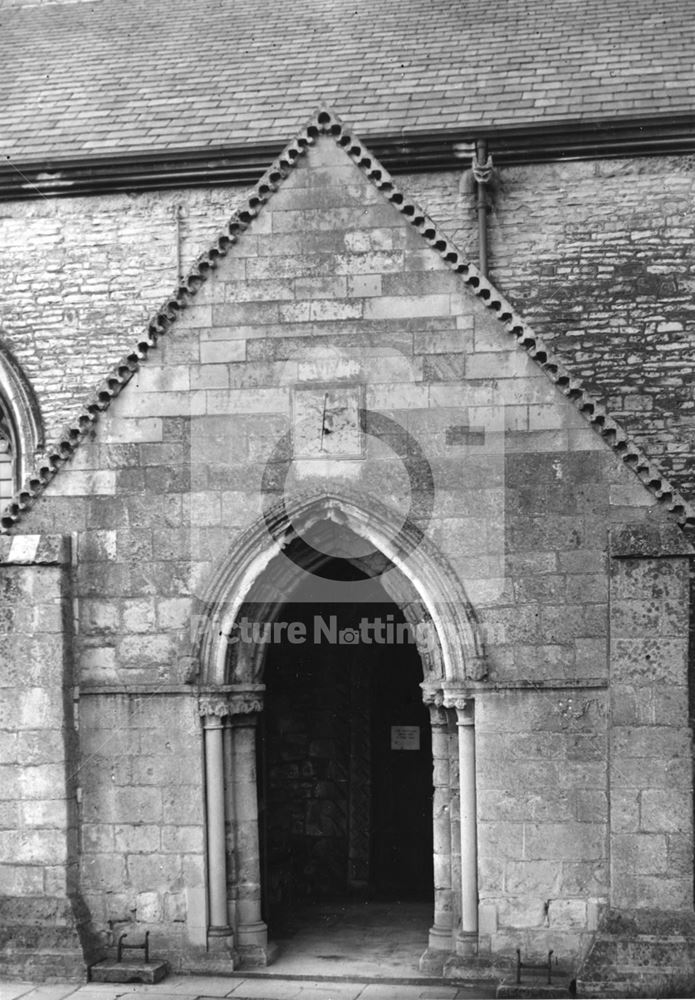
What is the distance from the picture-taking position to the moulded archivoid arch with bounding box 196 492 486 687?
10938mm

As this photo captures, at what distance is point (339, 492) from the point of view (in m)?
11.1

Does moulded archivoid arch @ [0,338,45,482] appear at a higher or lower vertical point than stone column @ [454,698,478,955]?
higher

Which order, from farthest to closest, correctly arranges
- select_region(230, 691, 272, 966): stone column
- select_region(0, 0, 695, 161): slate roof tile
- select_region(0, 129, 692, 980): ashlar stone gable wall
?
select_region(0, 0, 695, 161): slate roof tile < select_region(230, 691, 272, 966): stone column < select_region(0, 129, 692, 980): ashlar stone gable wall

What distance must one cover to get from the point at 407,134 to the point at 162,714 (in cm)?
711

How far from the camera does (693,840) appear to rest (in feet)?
34.2

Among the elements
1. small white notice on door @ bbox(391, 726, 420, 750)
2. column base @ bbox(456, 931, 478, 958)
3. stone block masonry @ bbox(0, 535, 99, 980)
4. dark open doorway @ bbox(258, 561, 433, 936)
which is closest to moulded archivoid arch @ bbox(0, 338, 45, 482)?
dark open doorway @ bbox(258, 561, 433, 936)

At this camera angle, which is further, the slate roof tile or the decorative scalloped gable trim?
the slate roof tile

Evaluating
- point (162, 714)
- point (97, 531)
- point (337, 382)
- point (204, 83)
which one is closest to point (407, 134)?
point (204, 83)

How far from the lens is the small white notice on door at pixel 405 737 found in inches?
585

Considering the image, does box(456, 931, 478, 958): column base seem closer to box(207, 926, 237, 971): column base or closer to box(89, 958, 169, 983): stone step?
box(207, 926, 237, 971): column base

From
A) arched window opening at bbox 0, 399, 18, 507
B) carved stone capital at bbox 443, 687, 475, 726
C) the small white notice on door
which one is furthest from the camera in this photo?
arched window opening at bbox 0, 399, 18, 507

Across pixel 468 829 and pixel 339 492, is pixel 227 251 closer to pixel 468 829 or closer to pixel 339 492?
pixel 339 492

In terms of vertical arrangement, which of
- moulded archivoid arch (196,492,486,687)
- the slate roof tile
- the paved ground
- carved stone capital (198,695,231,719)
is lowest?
the paved ground

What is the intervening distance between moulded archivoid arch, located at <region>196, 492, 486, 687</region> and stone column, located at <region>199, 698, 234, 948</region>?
0.84ft
